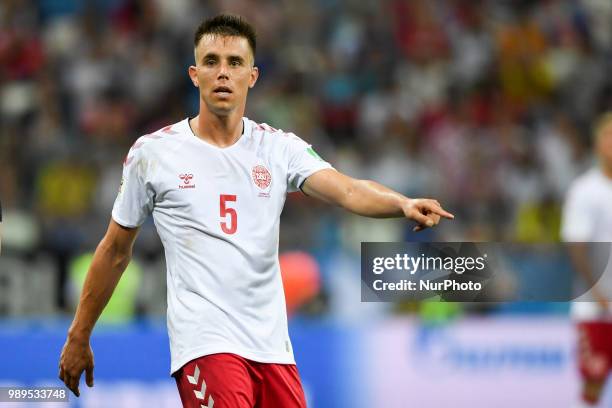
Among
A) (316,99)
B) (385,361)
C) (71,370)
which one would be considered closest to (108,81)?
(316,99)

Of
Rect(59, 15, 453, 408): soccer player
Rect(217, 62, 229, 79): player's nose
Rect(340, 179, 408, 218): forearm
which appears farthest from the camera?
Rect(217, 62, 229, 79): player's nose

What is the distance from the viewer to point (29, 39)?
13.6 m

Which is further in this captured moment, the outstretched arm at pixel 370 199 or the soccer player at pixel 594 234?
the soccer player at pixel 594 234

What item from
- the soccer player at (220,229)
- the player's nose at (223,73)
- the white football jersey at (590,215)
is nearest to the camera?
the soccer player at (220,229)

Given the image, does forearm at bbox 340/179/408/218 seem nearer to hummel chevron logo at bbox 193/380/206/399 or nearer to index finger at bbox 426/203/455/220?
index finger at bbox 426/203/455/220

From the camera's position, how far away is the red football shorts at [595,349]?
875cm

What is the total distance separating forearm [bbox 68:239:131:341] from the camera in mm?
4879

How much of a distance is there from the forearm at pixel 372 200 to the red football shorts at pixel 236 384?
73 centimetres

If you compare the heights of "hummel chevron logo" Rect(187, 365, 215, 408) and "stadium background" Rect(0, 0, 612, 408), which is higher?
"stadium background" Rect(0, 0, 612, 408)

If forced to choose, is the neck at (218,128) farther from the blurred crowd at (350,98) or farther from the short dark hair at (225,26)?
the blurred crowd at (350,98)

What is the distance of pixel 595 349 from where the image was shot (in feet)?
29.0

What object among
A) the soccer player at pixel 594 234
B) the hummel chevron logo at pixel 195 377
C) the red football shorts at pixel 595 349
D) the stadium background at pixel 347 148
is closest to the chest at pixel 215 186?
the hummel chevron logo at pixel 195 377

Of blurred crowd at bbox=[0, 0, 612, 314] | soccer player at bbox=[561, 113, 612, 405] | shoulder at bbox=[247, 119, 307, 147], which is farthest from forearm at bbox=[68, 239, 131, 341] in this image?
blurred crowd at bbox=[0, 0, 612, 314]

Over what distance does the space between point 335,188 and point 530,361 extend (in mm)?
4996
